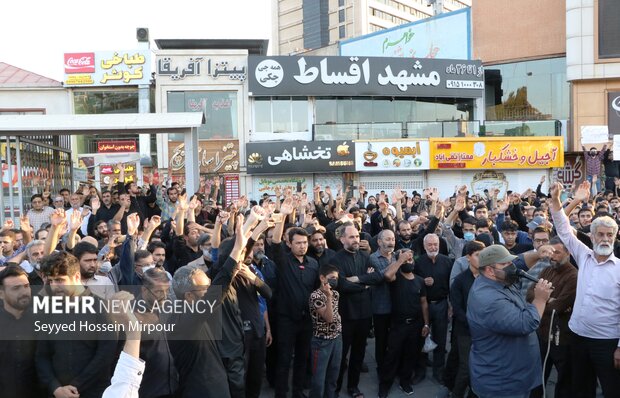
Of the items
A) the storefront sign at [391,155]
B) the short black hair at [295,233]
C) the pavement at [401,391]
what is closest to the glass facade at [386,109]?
the storefront sign at [391,155]

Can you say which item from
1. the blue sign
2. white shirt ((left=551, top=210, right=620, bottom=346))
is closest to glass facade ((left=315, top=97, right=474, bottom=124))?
the blue sign

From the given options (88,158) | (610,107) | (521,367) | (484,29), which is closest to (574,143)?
(610,107)

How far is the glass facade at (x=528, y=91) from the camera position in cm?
2620

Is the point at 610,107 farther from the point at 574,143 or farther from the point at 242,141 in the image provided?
the point at 242,141

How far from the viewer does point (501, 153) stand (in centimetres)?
2333

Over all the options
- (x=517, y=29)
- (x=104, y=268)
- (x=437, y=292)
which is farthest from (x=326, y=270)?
(x=517, y=29)

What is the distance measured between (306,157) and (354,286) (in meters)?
17.7

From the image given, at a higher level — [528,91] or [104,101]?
[528,91]

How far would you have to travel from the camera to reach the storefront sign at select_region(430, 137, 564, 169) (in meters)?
23.2

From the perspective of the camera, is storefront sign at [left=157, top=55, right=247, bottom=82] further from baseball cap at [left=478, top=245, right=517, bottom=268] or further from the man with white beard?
baseball cap at [left=478, top=245, right=517, bottom=268]

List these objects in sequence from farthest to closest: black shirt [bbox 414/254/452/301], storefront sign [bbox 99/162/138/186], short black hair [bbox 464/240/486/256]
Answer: storefront sign [bbox 99/162/138/186] → black shirt [bbox 414/254/452/301] → short black hair [bbox 464/240/486/256]

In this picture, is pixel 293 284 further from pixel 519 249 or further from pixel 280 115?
pixel 280 115

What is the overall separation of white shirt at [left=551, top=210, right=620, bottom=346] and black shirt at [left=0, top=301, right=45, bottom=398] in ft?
13.7

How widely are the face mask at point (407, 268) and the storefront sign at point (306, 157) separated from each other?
56.0ft
